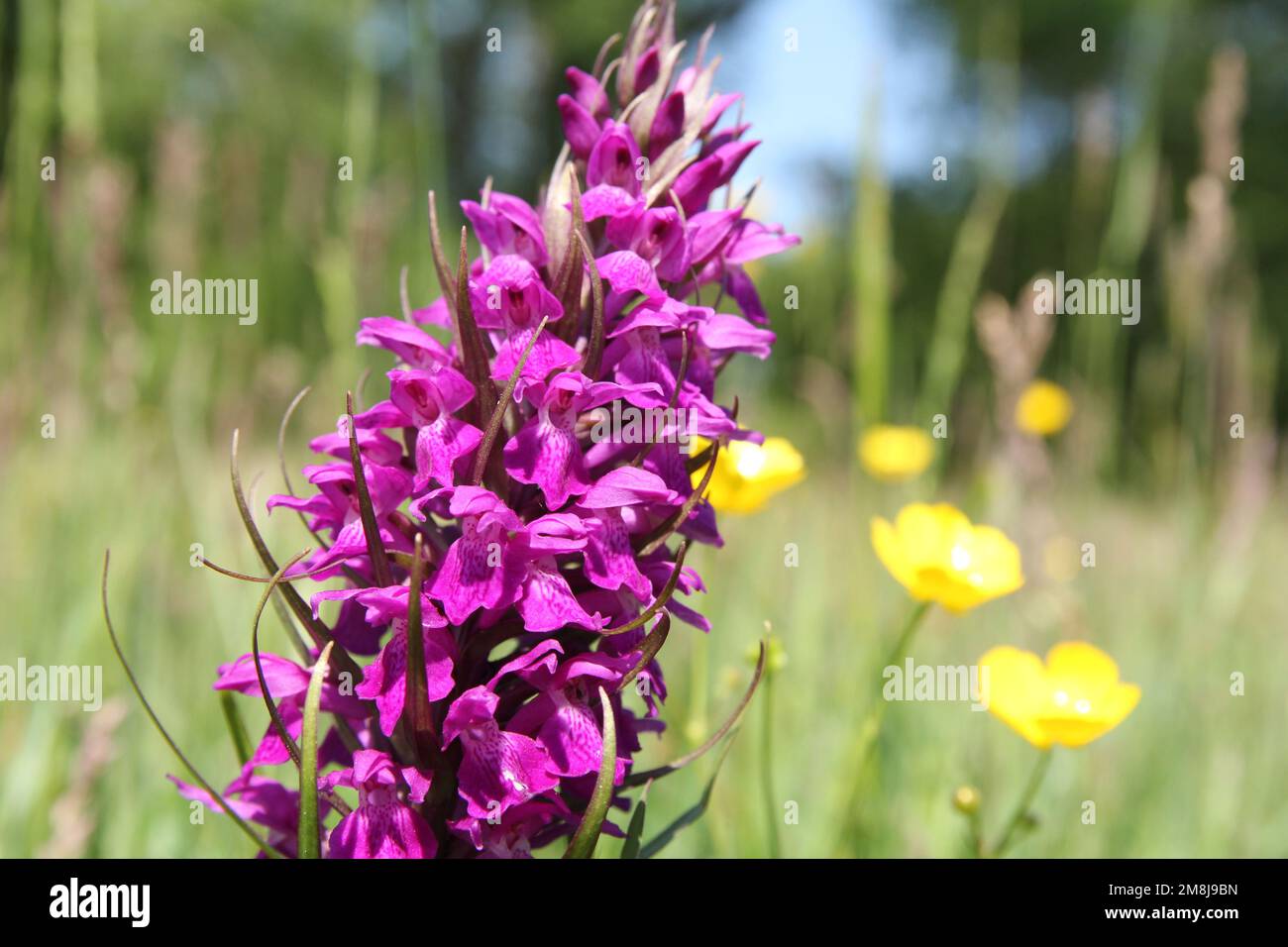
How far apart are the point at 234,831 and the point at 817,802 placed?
128 cm

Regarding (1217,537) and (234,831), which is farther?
(1217,537)

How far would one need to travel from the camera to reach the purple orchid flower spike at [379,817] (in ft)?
3.05

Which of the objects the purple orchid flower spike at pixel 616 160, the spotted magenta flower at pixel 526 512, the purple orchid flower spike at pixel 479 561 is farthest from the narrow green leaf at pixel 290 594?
the purple orchid flower spike at pixel 616 160

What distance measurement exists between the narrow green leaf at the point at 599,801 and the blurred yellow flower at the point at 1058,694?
0.97 metres

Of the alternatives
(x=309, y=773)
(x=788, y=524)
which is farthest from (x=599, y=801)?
(x=788, y=524)

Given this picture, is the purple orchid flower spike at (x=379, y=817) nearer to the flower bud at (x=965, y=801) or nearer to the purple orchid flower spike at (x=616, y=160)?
the purple orchid flower spike at (x=616, y=160)

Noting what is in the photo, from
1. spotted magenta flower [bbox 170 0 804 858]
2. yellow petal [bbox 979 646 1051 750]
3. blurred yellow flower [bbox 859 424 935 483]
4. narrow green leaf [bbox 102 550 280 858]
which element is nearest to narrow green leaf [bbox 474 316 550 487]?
spotted magenta flower [bbox 170 0 804 858]

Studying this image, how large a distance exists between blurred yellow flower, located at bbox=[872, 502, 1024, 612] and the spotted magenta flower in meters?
0.69

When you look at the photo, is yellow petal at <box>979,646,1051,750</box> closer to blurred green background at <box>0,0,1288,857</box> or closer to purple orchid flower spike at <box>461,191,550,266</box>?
blurred green background at <box>0,0,1288,857</box>

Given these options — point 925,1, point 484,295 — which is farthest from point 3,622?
point 925,1

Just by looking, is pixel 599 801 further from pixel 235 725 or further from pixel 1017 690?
pixel 1017 690

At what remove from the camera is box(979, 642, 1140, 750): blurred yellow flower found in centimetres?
159
